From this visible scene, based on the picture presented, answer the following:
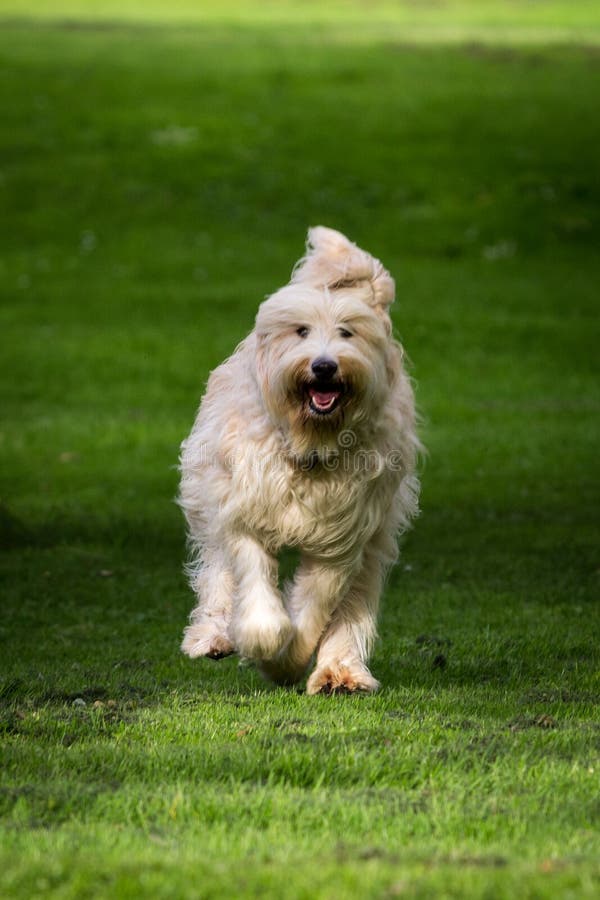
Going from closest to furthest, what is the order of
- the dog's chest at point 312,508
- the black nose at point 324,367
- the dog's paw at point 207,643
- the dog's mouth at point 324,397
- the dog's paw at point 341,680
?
the black nose at point 324,367 → the dog's mouth at point 324,397 → the dog's chest at point 312,508 → the dog's paw at point 341,680 → the dog's paw at point 207,643

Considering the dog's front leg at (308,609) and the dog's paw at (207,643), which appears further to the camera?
the dog's paw at (207,643)

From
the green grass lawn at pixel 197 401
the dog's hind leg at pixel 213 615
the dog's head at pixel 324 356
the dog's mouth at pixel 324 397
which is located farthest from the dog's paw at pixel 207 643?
the dog's mouth at pixel 324 397

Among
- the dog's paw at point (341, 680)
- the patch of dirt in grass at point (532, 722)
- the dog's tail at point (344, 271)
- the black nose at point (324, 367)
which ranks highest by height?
the dog's tail at point (344, 271)

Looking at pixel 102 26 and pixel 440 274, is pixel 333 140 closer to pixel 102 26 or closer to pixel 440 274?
pixel 440 274

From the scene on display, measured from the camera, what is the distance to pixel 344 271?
7.20 meters

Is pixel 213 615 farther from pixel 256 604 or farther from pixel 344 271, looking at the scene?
pixel 344 271

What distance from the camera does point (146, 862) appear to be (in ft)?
15.1

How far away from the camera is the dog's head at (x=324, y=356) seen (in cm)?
675


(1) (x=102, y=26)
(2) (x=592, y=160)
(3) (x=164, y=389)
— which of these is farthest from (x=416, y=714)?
(1) (x=102, y=26)

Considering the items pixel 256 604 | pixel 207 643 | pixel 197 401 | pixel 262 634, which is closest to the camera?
pixel 262 634

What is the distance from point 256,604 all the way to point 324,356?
1229 mm

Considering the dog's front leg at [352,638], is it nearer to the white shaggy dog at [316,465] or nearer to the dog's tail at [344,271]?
the white shaggy dog at [316,465]

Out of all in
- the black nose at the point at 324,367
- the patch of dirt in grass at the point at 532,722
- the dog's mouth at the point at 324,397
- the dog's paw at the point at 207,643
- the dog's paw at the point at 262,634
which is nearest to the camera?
the patch of dirt in grass at the point at 532,722

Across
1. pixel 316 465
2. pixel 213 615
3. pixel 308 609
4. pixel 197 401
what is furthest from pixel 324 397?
pixel 197 401
